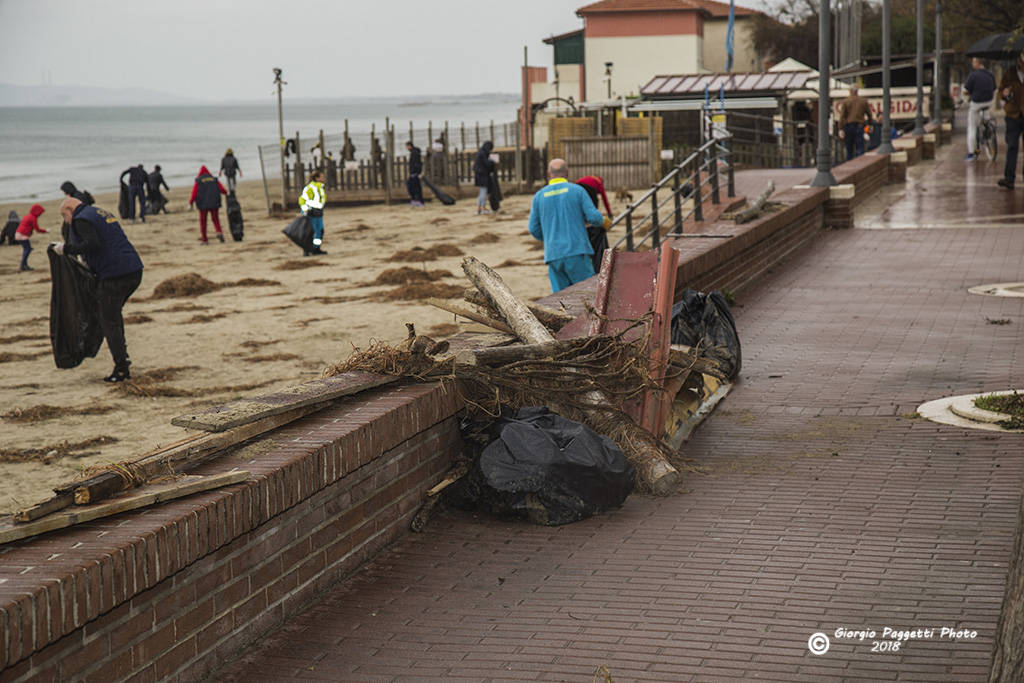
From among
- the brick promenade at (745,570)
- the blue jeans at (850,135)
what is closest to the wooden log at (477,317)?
the brick promenade at (745,570)

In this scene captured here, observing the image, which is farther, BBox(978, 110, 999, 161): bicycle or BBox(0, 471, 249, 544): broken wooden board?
BBox(978, 110, 999, 161): bicycle

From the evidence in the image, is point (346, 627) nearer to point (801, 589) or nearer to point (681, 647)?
point (681, 647)

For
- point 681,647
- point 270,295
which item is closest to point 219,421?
point 681,647

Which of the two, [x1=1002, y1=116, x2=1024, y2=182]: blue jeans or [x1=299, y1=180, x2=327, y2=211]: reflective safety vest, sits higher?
[x1=1002, y1=116, x2=1024, y2=182]: blue jeans

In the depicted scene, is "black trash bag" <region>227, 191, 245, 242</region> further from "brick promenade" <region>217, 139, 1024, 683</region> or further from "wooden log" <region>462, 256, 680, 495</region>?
"wooden log" <region>462, 256, 680, 495</region>

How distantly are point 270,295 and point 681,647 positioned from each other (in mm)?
15086

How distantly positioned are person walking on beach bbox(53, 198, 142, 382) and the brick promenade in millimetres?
6689

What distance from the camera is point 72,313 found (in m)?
12.4

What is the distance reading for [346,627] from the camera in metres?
4.61

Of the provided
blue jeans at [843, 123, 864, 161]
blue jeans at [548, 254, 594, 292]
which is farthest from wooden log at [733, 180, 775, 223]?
blue jeans at [843, 123, 864, 161]

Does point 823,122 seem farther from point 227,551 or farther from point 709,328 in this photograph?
point 227,551

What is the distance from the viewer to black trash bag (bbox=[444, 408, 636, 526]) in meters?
5.61

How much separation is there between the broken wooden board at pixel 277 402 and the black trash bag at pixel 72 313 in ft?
23.8

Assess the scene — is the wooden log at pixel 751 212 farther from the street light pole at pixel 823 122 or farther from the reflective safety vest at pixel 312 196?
the reflective safety vest at pixel 312 196
